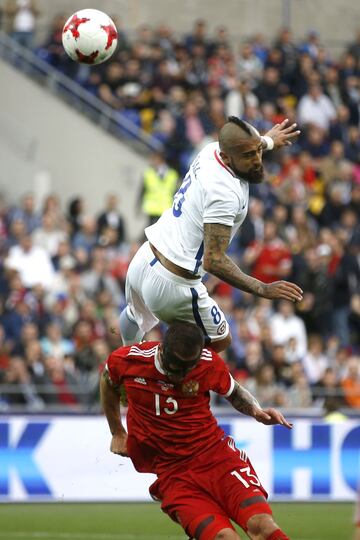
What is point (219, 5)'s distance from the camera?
2908 centimetres

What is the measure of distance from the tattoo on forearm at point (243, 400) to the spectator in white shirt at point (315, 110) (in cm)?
1560

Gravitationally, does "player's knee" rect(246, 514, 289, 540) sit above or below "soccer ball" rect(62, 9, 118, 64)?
below

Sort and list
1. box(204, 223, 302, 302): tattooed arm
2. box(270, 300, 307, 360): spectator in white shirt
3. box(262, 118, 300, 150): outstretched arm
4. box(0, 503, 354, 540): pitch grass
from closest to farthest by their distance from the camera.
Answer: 1. box(204, 223, 302, 302): tattooed arm
2. box(262, 118, 300, 150): outstretched arm
3. box(0, 503, 354, 540): pitch grass
4. box(270, 300, 307, 360): spectator in white shirt

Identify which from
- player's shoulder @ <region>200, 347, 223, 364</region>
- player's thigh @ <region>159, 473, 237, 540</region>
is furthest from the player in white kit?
player's thigh @ <region>159, 473, 237, 540</region>

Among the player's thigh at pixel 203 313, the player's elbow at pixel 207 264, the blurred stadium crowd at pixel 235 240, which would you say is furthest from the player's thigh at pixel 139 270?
the blurred stadium crowd at pixel 235 240

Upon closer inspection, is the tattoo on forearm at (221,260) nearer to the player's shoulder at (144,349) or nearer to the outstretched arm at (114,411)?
the player's shoulder at (144,349)

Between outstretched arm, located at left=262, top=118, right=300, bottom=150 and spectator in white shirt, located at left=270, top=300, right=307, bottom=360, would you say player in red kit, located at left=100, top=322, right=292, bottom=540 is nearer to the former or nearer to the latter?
outstretched arm, located at left=262, top=118, right=300, bottom=150

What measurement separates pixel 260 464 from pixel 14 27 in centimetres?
1185

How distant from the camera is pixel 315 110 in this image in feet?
79.9

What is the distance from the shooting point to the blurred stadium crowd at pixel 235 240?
18.0 meters

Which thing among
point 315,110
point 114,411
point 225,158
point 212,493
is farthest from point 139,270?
point 315,110

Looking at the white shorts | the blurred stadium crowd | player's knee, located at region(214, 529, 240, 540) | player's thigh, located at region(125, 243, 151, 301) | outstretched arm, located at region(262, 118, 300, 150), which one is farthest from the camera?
the blurred stadium crowd

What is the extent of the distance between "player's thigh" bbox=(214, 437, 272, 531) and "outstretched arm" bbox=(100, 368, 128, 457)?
0.71 m

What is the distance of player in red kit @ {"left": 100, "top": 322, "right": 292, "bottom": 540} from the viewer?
A: 8.41 meters
